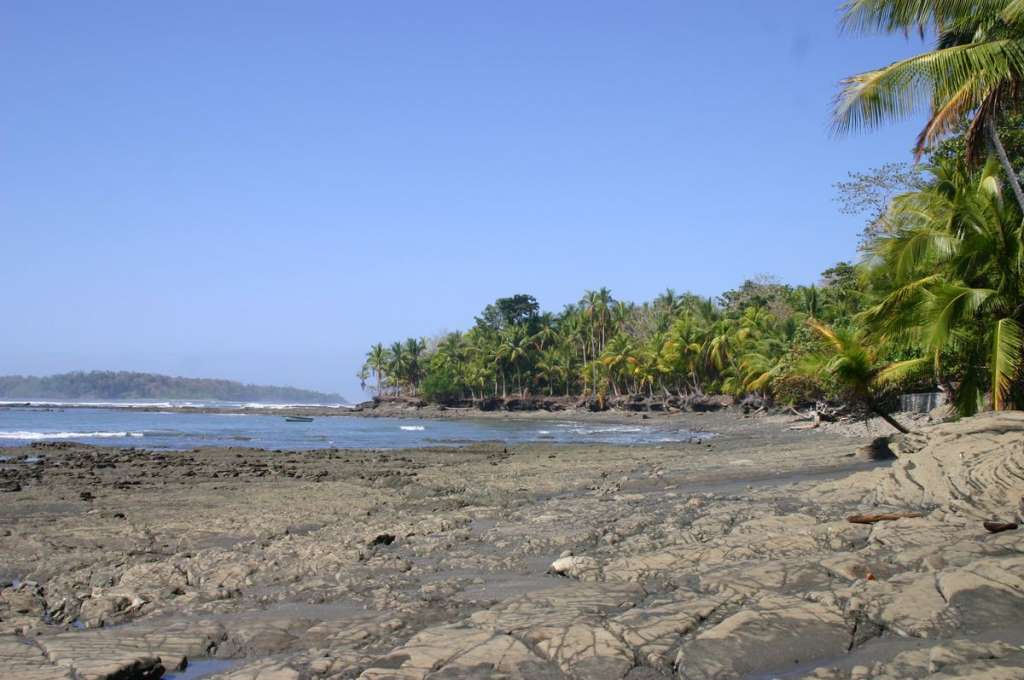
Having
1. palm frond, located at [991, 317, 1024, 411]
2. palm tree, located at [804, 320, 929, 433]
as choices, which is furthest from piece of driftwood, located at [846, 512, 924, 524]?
palm tree, located at [804, 320, 929, 433]

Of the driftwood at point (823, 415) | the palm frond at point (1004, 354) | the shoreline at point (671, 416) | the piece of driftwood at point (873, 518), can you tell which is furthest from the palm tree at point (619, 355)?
the piece of driftwood at point (873, 518)

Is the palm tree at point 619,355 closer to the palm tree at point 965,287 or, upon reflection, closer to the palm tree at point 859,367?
the palm tree at point 859,367

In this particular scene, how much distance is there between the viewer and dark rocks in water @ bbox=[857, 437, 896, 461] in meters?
17.3

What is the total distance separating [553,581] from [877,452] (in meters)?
12.8

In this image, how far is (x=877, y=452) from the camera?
17.4 meters

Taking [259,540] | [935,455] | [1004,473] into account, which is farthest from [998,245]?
[259,540]

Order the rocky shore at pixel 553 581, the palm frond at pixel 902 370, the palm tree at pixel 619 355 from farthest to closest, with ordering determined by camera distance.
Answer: the palm tree at pixel 619 355 → the palm frond at pixel 902 370 → the rocky shore at pixel 553 581

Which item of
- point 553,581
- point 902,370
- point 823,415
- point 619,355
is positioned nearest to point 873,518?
point 553,581

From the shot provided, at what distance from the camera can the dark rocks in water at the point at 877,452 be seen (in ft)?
56.6

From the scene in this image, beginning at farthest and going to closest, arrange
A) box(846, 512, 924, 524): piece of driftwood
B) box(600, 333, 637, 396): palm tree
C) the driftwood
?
box(600, 333, 637, 396): palm tree
the driftwood
box(846, 512, 924, 524): piece of driftwood

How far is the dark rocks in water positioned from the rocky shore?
353cm

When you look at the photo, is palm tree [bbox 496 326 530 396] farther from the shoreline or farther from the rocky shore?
the rocky shore

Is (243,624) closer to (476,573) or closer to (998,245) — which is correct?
(476,573)

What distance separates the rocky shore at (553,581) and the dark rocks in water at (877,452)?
11.6 feet
